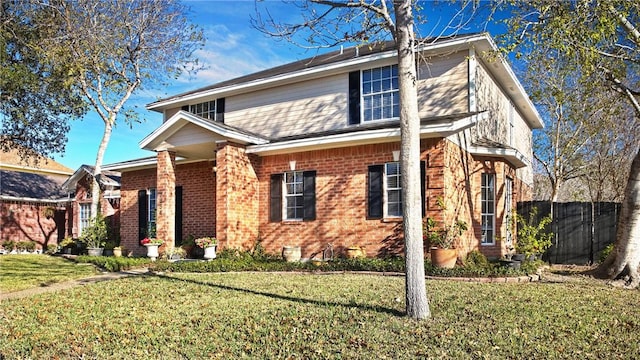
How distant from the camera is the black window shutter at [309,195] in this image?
13.6 m

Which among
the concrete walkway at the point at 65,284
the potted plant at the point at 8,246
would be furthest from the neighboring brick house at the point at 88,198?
the concrete walkway at the point at 65,284

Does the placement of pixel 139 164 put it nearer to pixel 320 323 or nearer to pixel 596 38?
pixel 320 323

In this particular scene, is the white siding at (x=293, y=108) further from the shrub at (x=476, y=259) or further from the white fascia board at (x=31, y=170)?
the white fascia board at (x=31, y=170)

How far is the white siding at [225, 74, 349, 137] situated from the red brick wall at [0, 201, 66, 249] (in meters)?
14.0

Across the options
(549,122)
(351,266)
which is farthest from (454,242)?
(549,122)

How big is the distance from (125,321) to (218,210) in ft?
24.8

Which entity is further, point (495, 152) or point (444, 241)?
point (495, 152)

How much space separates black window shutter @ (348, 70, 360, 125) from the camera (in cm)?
1424

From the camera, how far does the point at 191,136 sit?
14617 millimetres

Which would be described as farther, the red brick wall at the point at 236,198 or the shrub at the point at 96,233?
the shrub at the point at 96,233

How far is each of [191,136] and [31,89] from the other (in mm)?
8880

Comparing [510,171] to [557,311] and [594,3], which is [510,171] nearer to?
[594,3]

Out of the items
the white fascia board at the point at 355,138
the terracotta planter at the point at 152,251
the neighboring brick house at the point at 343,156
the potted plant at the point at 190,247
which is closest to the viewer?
the white fascia board at the point at 355,138

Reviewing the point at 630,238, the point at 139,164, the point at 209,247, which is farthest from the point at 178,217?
the point at 630,238
